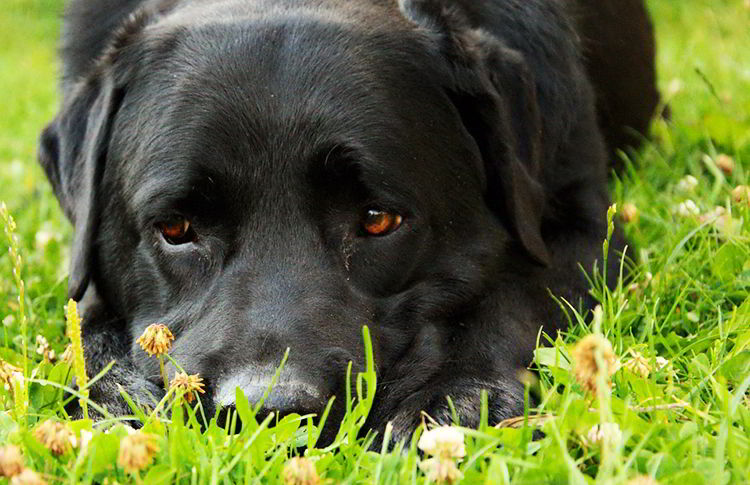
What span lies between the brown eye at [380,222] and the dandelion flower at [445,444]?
2.73 feet

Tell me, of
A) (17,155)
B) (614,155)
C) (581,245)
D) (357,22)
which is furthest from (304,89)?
(17,155)

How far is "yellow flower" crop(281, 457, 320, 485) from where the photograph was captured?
1782 millimetres

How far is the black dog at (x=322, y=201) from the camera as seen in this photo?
95.0 inches

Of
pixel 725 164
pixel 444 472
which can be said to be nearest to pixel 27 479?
pixel 444 472

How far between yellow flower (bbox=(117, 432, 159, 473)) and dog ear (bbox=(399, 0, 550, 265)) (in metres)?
1.40

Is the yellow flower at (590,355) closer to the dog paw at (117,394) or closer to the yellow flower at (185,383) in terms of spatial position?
the yellow flower at (185,383)

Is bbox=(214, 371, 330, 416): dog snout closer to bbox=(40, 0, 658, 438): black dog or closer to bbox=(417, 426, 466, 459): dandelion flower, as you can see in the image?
bbox=(40, 0, 658, 438): black dog

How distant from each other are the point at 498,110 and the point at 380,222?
50 cm

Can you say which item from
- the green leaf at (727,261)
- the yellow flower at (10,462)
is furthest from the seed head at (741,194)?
the yellow flower at (10,462)

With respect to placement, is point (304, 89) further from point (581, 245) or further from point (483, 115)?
point (581, 245)

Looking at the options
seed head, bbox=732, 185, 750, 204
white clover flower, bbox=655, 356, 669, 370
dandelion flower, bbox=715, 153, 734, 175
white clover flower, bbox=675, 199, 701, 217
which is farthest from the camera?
dandelion flower, bbox=715, 153, 734, 175

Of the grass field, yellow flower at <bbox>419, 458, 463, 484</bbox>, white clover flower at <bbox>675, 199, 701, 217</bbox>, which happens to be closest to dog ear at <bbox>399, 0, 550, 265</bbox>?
the grass field

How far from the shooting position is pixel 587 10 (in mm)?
4008

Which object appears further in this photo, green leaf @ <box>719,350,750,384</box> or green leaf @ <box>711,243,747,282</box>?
green leaf @ <box>711,243,747,282</box>
